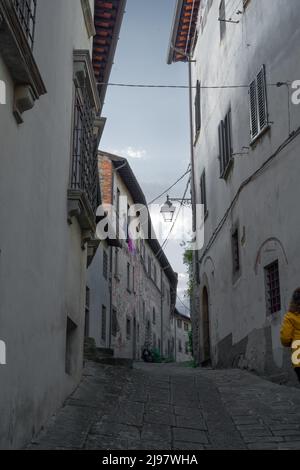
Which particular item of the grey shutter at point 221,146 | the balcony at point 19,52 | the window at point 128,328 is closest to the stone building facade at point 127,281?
the window at point 128,328

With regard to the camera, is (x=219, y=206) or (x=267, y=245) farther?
(x=219, y=206)

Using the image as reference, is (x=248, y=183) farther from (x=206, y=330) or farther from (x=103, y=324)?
(x=103, y=324)

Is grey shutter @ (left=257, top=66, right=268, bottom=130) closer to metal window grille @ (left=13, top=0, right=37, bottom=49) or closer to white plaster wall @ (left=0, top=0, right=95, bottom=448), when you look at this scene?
white plaster wall @ (left=0, top=0, right=95, bottom=448)

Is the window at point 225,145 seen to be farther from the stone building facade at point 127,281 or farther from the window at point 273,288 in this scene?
the stone building facade at point 127,281

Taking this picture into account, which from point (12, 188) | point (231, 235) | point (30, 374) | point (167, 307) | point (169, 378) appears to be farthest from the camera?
point (167, 307)

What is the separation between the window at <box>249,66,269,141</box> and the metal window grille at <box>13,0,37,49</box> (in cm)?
628

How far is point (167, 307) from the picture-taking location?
4512 cm

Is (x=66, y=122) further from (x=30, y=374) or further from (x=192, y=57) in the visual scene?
(x=192, y=57)

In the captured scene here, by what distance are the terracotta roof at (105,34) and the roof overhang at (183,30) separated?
21.2ft

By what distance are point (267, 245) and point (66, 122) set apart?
4542 millimetres

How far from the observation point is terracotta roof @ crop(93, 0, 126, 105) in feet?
45.8

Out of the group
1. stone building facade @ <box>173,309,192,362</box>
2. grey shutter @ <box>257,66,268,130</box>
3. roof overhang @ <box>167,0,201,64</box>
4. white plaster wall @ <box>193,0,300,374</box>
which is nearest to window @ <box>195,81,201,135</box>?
white plaster wall @ <box>193,0,300,374</box>
